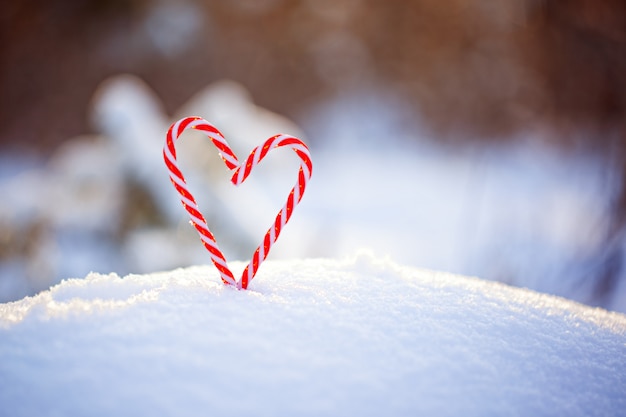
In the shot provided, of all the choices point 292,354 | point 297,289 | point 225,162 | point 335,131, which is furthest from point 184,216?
point 335,131

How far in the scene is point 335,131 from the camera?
10133 mm

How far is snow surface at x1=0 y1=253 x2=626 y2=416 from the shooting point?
69cm

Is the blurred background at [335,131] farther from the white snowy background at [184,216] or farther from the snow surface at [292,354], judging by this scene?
the snow surface at [292,354]

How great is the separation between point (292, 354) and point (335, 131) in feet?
31.4

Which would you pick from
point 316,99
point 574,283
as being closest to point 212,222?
point 574,283

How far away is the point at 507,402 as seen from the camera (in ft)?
2.39

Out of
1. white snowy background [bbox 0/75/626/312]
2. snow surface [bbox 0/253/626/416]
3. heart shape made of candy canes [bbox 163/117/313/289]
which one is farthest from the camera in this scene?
white snowy background [bbox 0/75/626/312]

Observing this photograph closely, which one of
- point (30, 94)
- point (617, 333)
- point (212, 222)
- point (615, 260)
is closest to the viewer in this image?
point (617, 333)

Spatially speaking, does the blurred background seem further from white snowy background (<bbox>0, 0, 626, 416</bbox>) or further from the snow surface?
the snow surface

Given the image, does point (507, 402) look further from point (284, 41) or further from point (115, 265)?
point (284, 41)

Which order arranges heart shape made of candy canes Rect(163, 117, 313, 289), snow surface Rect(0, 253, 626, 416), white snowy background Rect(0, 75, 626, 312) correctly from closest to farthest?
snow surface Rect(0, 253, 626, 416), heart shape made of candy canes Rect(163, 117, 313, 289), white snowy background Rect(0, 75, 626, 312)

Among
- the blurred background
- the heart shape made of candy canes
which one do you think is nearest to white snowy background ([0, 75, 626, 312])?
the blurred background

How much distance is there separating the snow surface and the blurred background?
1185 mm

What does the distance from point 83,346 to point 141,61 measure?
10.3 metres
